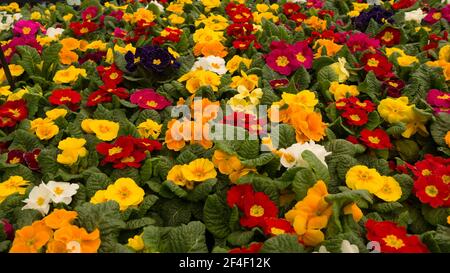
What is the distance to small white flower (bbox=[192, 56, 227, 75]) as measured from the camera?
2.74 metres

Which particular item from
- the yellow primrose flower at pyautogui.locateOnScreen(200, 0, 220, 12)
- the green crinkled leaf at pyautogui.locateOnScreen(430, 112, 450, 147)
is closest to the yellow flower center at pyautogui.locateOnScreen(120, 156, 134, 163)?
the green crinkled leaf at pyautogui.locateOnScreen(430, 112, 450, 147)

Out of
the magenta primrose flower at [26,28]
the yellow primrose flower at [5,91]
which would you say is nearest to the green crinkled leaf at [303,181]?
the yellow primrose flower at [5,91]

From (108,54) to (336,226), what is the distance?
1.91 metres

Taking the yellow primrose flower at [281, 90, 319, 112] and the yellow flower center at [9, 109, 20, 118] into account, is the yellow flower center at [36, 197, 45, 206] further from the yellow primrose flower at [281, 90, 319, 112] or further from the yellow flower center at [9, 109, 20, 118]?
the yellow primrose flower at [281, 90, 319, 112]

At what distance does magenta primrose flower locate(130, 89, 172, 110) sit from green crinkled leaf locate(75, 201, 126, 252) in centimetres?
79

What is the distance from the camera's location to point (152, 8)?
3670 mm

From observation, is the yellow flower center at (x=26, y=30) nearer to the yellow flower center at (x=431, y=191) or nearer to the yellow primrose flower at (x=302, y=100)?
the yellow primrose flower at (x=302, y=100)

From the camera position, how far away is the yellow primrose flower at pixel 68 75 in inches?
107

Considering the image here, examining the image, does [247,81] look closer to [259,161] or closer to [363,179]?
[259,161]

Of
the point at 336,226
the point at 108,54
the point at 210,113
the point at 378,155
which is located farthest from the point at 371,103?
the point at 108,54

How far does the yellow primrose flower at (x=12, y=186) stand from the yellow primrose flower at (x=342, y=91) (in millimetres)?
1489

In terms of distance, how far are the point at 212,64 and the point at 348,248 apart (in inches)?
60.4

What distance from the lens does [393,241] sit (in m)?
1.60

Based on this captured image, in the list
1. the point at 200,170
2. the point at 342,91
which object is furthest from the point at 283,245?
the point at 342,91
